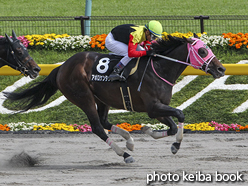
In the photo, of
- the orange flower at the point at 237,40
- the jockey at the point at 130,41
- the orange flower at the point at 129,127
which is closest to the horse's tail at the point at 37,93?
the jockey at the point at 130,41

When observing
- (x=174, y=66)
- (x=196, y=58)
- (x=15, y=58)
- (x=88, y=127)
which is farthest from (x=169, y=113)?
(x=88, y=127)

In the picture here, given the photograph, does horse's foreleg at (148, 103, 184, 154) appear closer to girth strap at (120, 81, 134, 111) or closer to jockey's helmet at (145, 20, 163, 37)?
girth strap at (120, 81, 134, 111)

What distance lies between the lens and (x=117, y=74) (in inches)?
227

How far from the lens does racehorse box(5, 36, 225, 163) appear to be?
5.56m

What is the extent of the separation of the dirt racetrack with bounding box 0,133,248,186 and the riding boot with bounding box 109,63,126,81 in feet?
3.63

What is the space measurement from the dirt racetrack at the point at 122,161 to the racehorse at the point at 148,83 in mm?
326

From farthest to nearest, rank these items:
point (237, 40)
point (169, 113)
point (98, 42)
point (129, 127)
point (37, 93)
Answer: point (98, 42) < point (237, 40) < point (129, 127) < point (37, 93) < point (169, 113)

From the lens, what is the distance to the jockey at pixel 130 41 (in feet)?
18.6

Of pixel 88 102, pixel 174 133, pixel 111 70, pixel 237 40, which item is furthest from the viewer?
pixel 237 40

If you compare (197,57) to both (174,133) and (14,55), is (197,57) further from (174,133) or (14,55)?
(14,55)

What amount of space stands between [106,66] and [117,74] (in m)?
0.31

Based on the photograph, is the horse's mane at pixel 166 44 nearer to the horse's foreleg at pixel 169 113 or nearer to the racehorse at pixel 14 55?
the horse's foreleg at pixel 169 113

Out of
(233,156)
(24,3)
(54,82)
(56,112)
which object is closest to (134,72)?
(54,82)

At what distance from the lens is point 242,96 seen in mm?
8562
